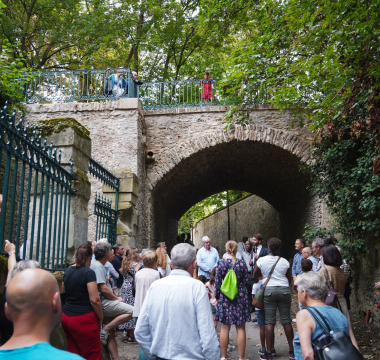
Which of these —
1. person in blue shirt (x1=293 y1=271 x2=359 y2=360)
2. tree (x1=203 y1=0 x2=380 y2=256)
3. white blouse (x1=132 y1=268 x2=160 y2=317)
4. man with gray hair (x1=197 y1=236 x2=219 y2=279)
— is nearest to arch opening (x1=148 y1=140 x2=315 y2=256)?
tree (x1=203 y1=0 x2=380 y2=256)

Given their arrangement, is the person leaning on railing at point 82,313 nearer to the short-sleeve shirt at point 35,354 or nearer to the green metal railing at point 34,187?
the green metal railing at point 34,187

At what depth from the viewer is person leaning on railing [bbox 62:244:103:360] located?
3.38m

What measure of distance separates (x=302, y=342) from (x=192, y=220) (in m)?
32.7

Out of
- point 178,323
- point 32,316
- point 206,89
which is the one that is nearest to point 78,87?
point 206,89

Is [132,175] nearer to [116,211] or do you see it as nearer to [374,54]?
[116,211]

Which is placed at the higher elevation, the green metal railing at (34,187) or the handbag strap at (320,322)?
the green metal railing at (34,187)

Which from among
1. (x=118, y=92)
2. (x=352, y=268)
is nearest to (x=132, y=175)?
(x=118, y=92)

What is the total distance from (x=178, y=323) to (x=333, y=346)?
3.11 feet

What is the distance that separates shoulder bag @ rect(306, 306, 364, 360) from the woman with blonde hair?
2423mm

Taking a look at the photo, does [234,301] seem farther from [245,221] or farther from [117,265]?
[245,221]

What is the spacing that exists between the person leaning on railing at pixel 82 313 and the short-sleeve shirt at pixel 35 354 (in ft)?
7.18

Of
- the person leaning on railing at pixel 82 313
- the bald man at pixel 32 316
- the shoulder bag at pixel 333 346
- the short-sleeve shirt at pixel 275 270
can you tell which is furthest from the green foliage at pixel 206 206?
the bald man at pixel 32 316

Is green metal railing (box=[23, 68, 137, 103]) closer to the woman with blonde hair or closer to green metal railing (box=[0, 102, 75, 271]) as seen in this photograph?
green metal railing (box=[0, 102, 75, 271])

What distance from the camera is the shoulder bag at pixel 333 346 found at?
225 cm
